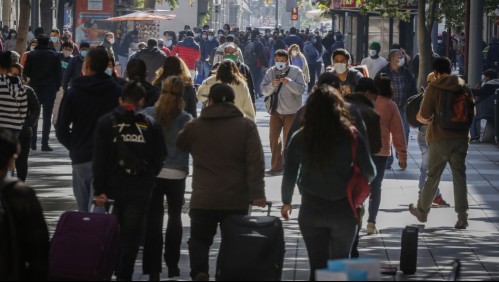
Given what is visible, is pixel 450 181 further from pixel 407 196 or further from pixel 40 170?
pixel 40 170

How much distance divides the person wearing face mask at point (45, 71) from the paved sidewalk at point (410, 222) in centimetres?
86

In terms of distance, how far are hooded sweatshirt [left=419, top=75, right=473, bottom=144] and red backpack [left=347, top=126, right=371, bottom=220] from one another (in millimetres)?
5076

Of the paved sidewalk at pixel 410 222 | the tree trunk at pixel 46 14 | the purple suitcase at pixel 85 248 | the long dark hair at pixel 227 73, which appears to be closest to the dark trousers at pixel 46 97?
the paved sidewalk at pixel 410 222

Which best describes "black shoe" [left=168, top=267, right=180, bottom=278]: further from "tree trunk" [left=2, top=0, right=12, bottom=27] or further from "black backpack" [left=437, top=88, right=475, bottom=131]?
"tree trunk" [left=2, top=0, right=12, bottom=27]

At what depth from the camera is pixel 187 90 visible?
532 inches

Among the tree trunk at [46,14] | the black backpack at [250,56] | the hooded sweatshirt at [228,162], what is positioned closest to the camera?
the hooded sweatshirt at [228,162]

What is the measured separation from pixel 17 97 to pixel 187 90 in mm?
2357

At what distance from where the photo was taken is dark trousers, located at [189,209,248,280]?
1002 cm

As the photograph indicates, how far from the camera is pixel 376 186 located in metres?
13.5

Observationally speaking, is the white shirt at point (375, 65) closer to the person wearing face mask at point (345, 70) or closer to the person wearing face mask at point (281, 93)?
the person wearing face mask at point (281, 93)

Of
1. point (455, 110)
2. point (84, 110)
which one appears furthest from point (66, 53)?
point (84, 110)

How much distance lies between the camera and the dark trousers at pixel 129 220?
10023 millimetres

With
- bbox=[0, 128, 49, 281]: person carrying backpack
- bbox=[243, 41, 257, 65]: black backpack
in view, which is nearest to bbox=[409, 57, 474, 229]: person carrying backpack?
bbox=[0, 128, 49, 281]: person carrying backpack

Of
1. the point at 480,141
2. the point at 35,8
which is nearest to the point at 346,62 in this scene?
the point at 480,141
